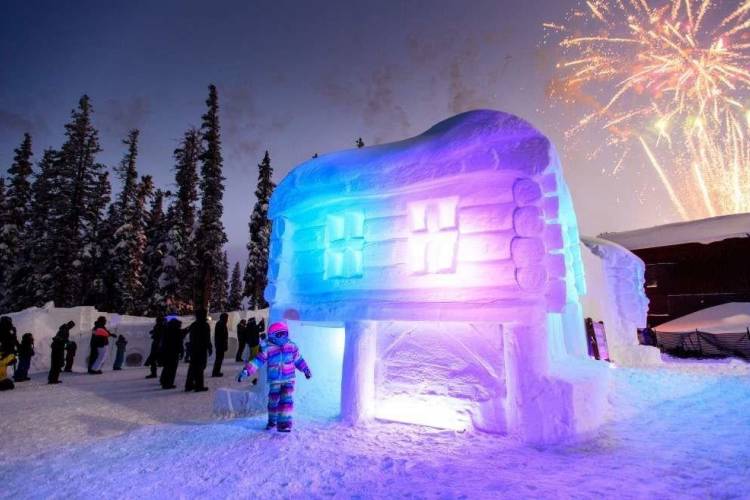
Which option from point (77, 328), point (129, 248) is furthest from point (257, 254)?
point (77, 328)

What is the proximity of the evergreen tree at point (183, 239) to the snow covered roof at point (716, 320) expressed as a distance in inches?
1036

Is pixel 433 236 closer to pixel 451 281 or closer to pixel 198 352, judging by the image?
pixel 451 281

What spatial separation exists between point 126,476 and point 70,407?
5.26m

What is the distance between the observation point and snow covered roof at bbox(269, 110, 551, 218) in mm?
5977

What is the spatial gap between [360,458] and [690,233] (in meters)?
23.6

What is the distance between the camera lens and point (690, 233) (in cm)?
2062

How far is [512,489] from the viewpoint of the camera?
148 inches

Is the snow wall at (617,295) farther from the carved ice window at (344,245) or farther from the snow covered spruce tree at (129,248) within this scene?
the snow covered spruce tree at (129,248)

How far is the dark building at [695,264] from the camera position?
1869 centimetres

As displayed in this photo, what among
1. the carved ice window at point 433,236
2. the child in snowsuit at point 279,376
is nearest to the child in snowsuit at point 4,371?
the child in snowsuit at point 279,376

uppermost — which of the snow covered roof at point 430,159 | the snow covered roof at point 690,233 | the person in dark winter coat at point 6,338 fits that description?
the snow covered roof at point 690,233

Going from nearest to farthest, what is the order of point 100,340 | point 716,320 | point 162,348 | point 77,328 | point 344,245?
point 344,245
point 162,348
point 100,340
point 77,328
point 716,320

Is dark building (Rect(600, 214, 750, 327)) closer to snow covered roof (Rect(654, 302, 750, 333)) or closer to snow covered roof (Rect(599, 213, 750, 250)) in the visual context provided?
snow covered roof (Rect(599, 213, 750, 250))

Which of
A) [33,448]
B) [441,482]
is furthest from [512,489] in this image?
[33,448]
